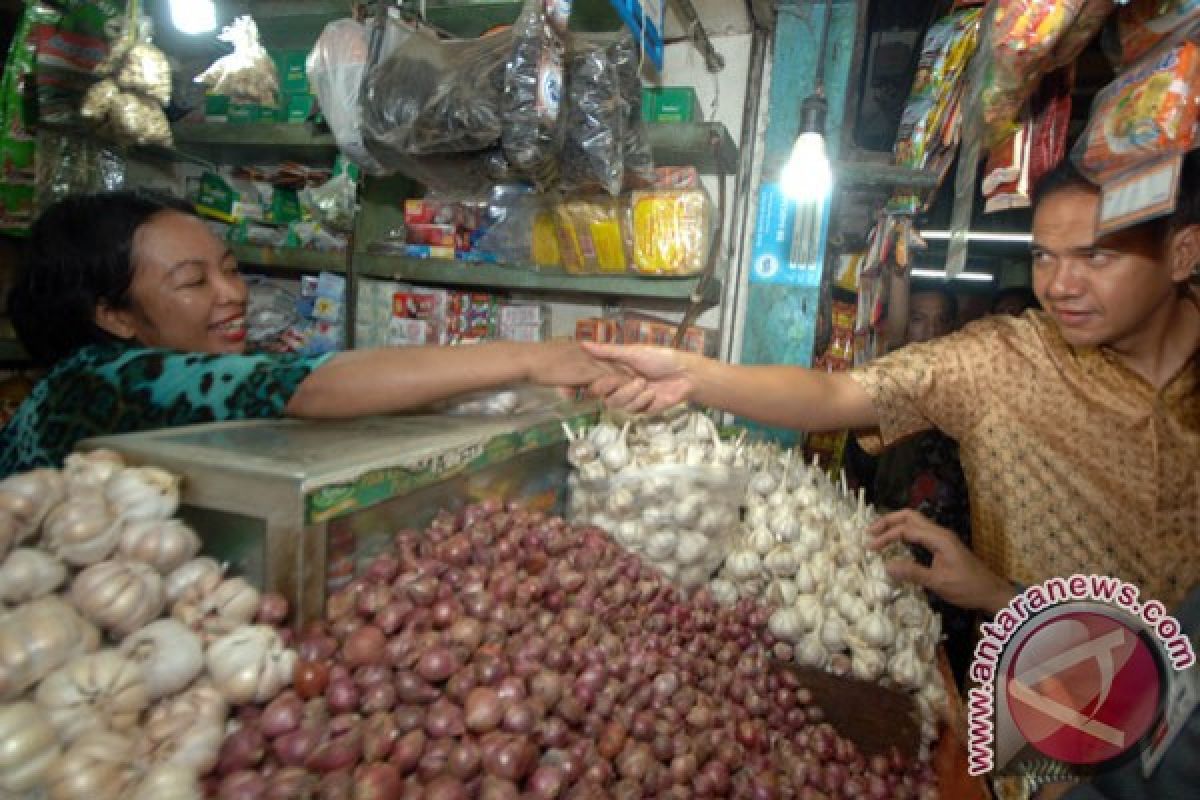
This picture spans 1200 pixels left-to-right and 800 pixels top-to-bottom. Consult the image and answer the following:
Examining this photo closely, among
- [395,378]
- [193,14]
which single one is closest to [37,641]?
[395,378]

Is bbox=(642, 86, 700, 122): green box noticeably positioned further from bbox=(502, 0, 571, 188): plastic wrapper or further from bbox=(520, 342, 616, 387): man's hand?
bbox=(520, 342, 616, 387): man's hand

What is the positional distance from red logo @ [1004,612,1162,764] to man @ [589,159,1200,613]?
2.62 feet

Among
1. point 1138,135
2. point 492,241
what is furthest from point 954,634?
point 492,241

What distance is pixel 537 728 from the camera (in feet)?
2.97

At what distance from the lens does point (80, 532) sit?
32.8 inches

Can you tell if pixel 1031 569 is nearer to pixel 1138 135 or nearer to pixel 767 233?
pixel 1138 135

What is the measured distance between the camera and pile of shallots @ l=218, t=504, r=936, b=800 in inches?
31.7

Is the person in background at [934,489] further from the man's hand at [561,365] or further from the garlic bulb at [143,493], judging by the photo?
the garlic bulb at [143,493]

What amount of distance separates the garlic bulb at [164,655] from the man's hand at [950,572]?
5.09 ft

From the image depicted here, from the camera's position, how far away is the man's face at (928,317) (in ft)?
11.0

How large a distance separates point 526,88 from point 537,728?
1.71 meters

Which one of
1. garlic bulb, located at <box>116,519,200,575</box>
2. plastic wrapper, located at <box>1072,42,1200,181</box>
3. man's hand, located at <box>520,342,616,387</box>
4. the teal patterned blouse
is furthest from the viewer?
man's hand, located at <box>520,342,616,387</box>

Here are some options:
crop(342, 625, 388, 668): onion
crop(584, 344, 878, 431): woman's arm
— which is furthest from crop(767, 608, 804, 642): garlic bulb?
crop(342, 625, 388, 668): onion

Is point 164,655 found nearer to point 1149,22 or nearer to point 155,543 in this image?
point 155,543
